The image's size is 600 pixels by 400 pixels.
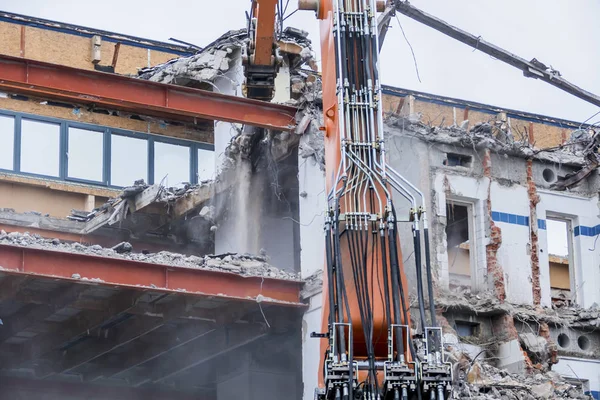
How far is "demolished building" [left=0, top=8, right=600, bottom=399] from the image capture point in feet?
65.5

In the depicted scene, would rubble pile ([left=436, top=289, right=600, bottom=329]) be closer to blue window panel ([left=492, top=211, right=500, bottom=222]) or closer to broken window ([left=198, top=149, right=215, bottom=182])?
blue window panel ([left=492, top=211, right=500, bottom=222])

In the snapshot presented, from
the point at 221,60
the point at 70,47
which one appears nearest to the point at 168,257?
the point at 221,60

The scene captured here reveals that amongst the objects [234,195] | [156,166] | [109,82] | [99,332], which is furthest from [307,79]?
[156,166]

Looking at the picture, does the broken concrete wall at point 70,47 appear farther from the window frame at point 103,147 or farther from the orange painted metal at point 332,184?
the orange painted metal at point 332,184

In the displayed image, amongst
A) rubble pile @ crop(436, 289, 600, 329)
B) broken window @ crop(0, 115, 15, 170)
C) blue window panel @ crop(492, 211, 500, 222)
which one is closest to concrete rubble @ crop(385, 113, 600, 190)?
blue window panel @ crop(492, 211, 500, 222)

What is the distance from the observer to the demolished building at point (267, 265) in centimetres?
1995

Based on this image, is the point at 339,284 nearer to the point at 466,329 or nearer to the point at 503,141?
the point at 466,329

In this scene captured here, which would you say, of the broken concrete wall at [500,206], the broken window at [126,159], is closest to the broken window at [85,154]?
the broken window at [126,159]

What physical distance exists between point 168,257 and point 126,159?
1499cm

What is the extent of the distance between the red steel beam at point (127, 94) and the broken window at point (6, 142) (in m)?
12.3

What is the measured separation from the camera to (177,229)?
93.3 ft

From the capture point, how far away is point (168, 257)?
2025 centimetres

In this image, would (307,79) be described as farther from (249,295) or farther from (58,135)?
(58,135)

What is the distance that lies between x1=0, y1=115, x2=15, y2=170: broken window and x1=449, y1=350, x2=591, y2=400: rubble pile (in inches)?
728
